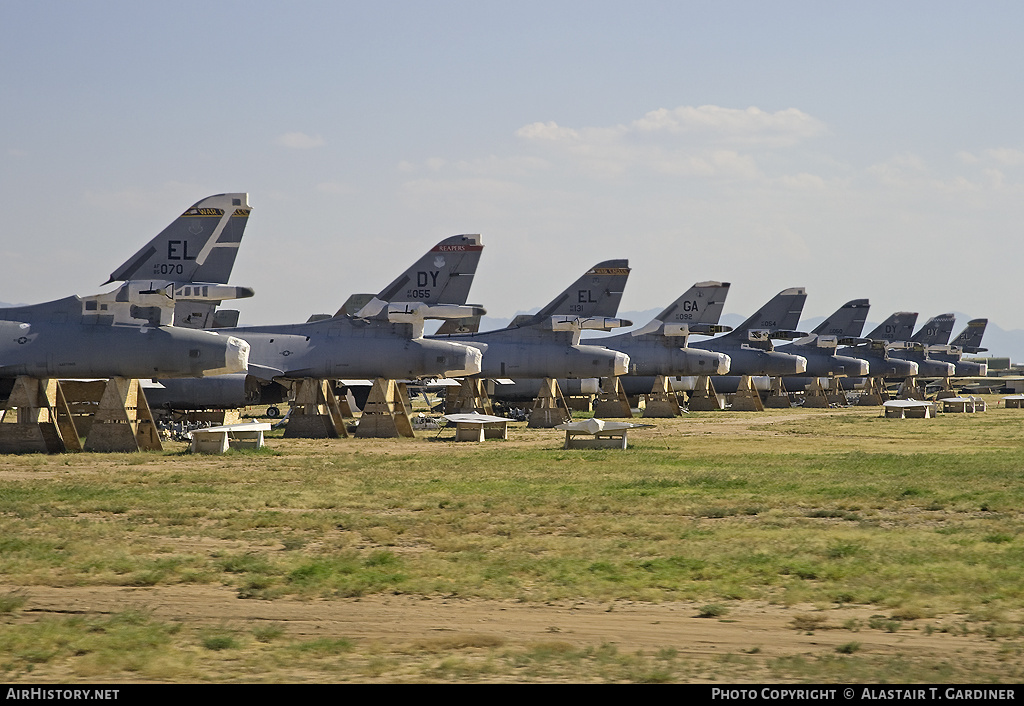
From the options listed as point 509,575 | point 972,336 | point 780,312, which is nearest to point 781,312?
point 780,312

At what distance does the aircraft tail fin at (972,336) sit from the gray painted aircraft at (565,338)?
80.0 meters

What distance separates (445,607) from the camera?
1002 centimetres

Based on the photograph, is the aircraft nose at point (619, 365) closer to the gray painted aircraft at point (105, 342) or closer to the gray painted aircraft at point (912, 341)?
the gray painted aircraft at point (105, 342)

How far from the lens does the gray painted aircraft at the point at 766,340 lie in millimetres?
66438

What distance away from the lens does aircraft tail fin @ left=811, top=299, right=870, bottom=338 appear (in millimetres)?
82812

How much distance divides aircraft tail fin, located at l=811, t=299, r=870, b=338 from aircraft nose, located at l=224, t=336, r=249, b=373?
2439 inches

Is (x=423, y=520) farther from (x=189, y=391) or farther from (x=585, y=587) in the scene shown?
(x=189, y=391)

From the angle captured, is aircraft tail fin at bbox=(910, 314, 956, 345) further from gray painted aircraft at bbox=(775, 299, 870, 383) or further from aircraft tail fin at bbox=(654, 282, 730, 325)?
aircraft tail fin at bbox=(654, 282, 730, 325)

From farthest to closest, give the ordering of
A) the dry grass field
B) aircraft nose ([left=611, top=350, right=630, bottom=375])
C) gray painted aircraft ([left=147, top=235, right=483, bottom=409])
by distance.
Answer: aircraft nose ([left=611, top=350, right=630, bottom=375]) < gray painted aircraft ([left=147, top=235, right=483, bottom=409]) < the dry grass field

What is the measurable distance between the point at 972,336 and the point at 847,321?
40.8m

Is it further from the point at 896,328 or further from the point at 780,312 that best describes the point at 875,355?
the point at 780,312

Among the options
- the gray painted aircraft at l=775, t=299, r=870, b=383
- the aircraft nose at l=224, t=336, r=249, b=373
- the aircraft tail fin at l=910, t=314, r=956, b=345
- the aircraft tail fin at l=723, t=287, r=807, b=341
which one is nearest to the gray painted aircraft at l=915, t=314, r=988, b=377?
the aircraft tail fin at l=910, t=314, r=956, b=345

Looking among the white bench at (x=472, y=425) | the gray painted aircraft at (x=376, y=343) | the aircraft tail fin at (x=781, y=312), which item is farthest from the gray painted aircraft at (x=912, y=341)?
the white bench at (x=472, y=425)
